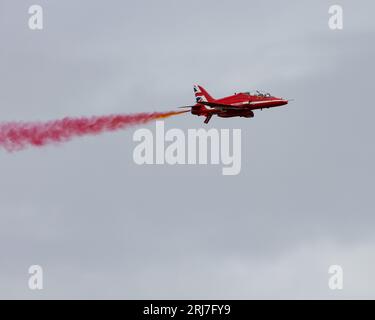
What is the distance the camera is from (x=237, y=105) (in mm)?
171625

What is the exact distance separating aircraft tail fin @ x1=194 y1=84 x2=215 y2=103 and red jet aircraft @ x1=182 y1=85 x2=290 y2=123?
185 cm

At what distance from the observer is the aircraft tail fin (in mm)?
174738

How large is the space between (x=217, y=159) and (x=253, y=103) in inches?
325

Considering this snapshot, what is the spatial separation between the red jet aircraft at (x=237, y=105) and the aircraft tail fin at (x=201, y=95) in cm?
185

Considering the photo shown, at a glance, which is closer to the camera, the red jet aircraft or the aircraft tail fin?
the red jet aircraft

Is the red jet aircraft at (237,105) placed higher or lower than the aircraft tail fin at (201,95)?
lower

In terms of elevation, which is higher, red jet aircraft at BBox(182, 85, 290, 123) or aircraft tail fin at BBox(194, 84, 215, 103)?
aircraft tail fin at BBox(194, 84, 215, 103)

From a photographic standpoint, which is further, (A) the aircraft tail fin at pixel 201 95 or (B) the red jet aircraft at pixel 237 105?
(A) the aircraft tail fin at pixel 201 95

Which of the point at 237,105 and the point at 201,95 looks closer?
the point at 237,105

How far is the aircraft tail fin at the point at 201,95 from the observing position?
573 feet

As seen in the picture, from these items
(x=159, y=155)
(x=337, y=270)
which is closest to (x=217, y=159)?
(x=159, y=155)

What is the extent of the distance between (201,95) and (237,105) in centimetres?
525

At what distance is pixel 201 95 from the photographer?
175m
